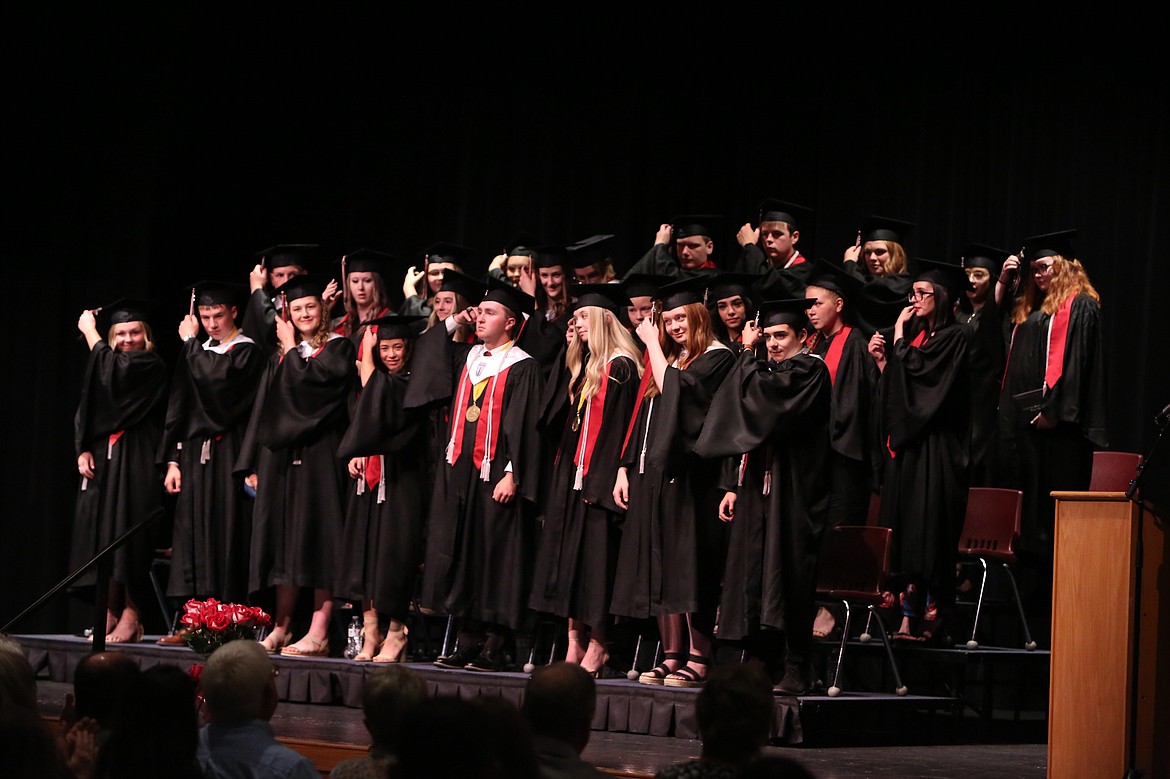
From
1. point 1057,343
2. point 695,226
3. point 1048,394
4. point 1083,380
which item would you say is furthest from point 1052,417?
point 695,226

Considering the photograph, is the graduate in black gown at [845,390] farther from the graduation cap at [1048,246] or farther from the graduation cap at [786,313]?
the graduation cap at [1048,246]

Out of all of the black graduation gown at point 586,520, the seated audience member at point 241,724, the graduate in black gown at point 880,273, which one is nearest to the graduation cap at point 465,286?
the black graduation gown at point 586,520

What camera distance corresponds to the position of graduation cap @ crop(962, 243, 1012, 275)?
848 centimetres

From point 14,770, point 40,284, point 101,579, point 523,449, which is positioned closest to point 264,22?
point 40,284

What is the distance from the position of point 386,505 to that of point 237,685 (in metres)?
4.51

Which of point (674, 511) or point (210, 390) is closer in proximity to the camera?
point (674, 511)

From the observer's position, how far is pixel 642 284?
770cm

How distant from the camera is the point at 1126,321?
8938mm

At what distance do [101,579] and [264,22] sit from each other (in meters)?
6.33

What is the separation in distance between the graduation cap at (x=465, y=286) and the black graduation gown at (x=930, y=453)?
87.3 inches

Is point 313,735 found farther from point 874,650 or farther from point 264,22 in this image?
point 264,22

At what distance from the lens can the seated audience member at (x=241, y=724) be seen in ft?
11.4

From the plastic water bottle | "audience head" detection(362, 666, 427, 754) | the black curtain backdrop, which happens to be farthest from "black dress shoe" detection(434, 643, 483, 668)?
"audience head" detection(362, 666, 427, 754)

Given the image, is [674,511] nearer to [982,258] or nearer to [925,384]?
[925,384]
